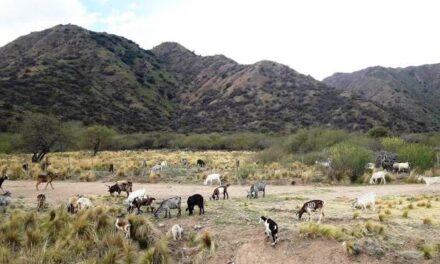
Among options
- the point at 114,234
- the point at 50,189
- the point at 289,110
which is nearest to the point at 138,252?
the point at 114,234

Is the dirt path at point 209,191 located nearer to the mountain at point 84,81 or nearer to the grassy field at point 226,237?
the grassy field at point 226,237

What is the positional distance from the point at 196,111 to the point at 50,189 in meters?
105

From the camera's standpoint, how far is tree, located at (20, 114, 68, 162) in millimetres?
48750

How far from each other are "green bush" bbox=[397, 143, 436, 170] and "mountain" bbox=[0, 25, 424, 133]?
211ft

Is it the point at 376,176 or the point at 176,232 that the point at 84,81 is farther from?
the point at 176,232

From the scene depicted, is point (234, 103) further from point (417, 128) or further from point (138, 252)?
point (138, 252)

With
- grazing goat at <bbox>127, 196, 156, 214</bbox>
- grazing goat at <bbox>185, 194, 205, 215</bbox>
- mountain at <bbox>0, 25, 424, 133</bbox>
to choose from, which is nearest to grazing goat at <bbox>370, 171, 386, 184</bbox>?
grazing goat at <bbox>185, 194, 205, 215</bbox>

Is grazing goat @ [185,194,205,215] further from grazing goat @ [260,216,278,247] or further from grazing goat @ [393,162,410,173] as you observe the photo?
grazing goat @ [393,162,410,173]

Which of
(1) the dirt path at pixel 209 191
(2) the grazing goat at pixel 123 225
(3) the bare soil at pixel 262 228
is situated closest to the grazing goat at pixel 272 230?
(3) the bare soil at pixel 262 228

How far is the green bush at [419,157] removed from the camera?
38.6 metres

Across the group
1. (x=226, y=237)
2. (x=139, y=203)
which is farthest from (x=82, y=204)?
(x=226, y=237)

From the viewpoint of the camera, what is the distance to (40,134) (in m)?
48.8

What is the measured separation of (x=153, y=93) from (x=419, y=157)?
105 metres

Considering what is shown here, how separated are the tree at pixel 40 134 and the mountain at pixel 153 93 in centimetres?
3294
